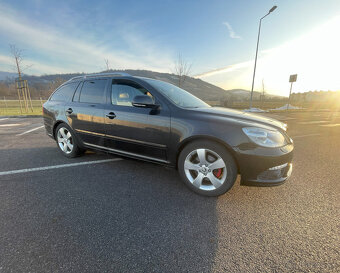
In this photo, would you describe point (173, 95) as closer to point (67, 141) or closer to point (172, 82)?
point (67, 141)

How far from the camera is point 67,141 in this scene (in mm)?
3717

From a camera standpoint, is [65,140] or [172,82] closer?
[65,140]

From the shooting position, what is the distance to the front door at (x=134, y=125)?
8.28 ft

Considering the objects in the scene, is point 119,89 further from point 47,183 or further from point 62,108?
point 47,183

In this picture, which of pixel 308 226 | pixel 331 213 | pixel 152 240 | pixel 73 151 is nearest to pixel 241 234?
pixel 308 226

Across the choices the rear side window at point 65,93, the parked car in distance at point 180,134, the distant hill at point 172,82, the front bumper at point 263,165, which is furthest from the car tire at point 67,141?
the distant hill at point 172,82

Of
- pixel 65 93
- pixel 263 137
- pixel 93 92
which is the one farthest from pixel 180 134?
pixel 65 93

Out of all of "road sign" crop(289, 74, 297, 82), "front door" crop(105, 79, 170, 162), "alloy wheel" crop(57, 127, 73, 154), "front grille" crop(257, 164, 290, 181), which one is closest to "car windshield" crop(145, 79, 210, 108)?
"front door" crop(105, 79, 170, 162)

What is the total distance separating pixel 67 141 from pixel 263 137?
3.73m

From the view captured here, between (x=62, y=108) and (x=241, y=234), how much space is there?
3.88 meters

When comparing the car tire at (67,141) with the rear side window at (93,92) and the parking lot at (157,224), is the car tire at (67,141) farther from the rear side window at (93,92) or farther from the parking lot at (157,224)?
the rear side window at (93,92)

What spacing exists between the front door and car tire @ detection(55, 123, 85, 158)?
1.03 m

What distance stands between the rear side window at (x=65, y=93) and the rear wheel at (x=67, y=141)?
59cm

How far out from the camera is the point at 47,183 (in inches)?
104
